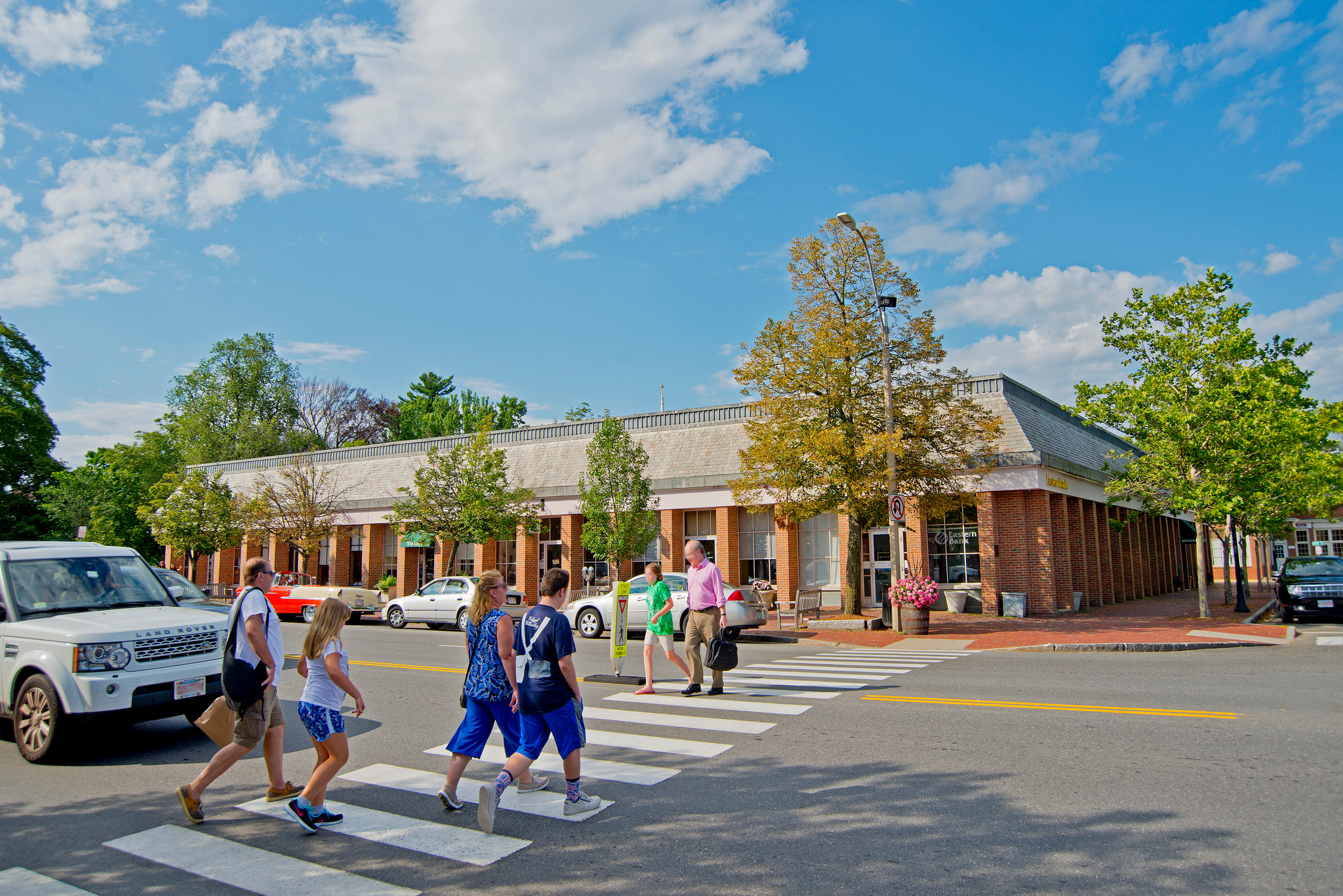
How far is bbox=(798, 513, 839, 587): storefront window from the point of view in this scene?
27109mm

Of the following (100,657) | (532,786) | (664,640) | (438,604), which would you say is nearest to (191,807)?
(532,786)

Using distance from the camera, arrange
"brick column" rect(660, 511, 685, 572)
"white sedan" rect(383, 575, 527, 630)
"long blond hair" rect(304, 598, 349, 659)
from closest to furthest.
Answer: "long blond hair" rect(304, 598, 349, 659), "white sedan" rect(383, 575, 527, 630), "brick column" rect(660, 511, 685, 572)

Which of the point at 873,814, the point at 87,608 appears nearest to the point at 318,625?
the point at 873,814

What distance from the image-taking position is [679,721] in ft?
29.8

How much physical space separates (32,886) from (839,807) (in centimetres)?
492

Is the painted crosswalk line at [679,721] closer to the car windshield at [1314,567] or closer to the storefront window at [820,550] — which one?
the storefront window at [820,550]

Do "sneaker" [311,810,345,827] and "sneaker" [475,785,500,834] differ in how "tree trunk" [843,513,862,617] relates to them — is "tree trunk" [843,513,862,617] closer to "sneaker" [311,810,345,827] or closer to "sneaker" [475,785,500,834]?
"sneaker" [475,785,500,834]

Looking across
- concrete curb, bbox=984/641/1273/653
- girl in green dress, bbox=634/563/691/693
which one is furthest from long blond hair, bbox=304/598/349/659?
concrete curb, bbox=984/641/1273/653

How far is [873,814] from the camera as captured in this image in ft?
18.5

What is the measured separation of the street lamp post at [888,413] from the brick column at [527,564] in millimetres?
15465

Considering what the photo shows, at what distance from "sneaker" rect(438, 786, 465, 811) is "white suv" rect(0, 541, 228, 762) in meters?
3.35

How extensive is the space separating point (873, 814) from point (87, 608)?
769 centimetres

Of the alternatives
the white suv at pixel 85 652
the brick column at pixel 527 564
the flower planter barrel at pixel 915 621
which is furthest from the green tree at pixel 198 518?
the white suv at pixel 85 652

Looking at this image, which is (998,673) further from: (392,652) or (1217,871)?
(392,652)
